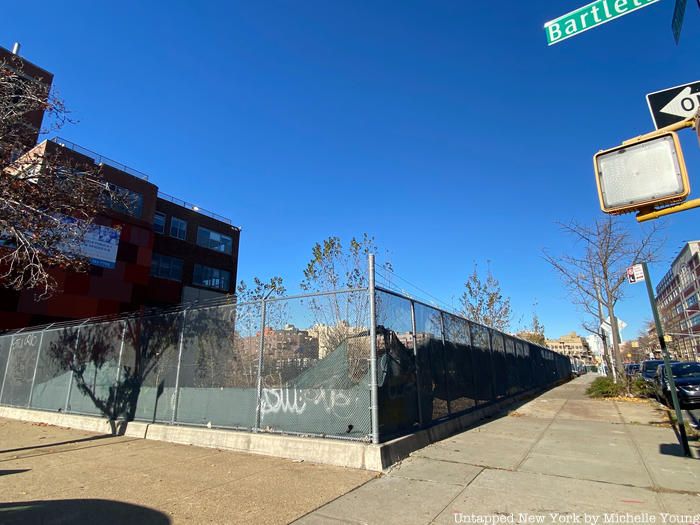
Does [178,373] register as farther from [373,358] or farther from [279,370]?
[373,358]

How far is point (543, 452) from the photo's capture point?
7066mm

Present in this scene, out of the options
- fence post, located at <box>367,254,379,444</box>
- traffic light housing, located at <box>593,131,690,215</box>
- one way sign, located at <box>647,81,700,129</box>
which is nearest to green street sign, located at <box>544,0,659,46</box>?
one way sign, located at <box>647,81,700,129</box>

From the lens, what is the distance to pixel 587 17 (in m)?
4.06

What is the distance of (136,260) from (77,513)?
27825mm

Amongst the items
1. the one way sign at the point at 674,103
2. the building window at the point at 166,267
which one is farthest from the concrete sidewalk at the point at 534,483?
the building window at the point at 166,267

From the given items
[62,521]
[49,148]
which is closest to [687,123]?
[62,521]

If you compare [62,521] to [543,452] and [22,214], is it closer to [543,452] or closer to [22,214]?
[543,452]

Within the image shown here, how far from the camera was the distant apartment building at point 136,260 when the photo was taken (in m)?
24.1

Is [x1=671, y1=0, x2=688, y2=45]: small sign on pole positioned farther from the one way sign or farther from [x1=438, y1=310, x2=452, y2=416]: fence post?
[x1=438, y1=310, x2=452, y2=416]: fence post

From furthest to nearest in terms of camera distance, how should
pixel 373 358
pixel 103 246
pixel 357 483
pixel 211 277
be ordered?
1. pixel 211 277
2. pixel 103 246
3. pixel 373 358
4. pixel 357 483

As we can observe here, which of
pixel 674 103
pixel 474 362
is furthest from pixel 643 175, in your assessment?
pixel 474 362

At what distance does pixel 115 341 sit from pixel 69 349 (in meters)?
2.74

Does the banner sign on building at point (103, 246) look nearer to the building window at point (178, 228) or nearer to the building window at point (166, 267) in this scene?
the building window at point (166, 267)

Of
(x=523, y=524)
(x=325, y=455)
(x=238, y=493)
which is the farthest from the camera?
(x=325, y=455)
